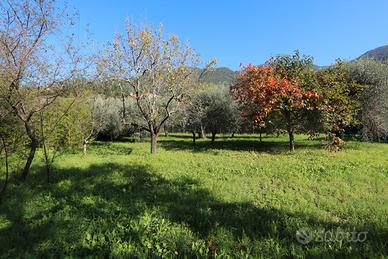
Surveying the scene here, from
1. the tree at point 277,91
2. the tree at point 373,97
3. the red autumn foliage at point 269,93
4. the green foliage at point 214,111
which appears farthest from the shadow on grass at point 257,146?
the tree at point 373,97

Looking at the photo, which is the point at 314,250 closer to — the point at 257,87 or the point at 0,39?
the point at 0,39

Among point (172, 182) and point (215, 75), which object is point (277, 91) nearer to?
point (172, 182)

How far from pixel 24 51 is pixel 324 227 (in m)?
11.3

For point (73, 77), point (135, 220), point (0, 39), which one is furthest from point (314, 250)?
point (0, 39)

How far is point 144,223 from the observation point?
263 inches

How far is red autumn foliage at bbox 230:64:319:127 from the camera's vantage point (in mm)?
18859

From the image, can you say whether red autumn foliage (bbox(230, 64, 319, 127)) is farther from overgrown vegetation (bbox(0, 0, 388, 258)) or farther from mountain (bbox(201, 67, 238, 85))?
mountain (bbox(201, 67, 238, 85))

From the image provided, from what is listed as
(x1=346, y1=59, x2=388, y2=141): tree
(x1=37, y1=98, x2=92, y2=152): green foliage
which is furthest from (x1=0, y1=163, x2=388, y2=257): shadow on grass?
(x1=346, y1=59, x2=388, y2=141): tree

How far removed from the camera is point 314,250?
203 inches

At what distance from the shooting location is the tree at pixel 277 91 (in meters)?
18.9

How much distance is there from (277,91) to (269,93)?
0.58 m

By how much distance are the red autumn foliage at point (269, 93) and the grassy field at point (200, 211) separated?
6189 millimetres

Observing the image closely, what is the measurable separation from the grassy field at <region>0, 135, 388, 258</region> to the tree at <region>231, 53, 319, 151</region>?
20.6ft

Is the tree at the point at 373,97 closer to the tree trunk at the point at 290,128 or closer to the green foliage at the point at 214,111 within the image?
the tree trunk at the point at 290,128
